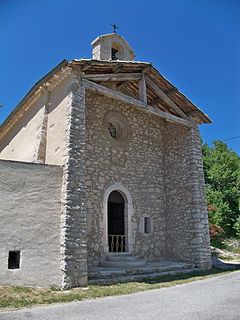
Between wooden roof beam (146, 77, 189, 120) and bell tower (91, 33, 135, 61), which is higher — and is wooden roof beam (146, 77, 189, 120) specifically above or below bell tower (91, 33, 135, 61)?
below

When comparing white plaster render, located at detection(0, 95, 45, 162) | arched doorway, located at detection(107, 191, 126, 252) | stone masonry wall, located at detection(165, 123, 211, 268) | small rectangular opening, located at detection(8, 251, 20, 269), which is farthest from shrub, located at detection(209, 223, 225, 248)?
small rectangular opening, located at detection(8, 251, 20, 269)

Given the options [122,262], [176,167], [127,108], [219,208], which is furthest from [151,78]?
[219,208]

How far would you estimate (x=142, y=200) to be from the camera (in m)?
11.4

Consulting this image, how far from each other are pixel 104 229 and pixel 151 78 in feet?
17.7

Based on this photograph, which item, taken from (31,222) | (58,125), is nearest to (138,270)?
(31,222)

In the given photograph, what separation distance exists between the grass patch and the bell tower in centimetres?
856

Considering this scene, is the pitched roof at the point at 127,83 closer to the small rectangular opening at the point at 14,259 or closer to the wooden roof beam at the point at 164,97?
the wooden roof beam at the point at 164,97

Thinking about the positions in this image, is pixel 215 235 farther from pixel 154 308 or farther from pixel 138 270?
pixel 154 308

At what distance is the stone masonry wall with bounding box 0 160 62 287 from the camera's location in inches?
284

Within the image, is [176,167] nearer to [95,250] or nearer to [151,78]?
[151,78]

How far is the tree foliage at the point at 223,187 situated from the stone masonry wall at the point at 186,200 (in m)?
9.69

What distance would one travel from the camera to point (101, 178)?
34.0ft

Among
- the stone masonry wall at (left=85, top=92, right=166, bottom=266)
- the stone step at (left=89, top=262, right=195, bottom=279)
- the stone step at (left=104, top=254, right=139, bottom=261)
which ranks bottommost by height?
the stone step at (left=89, top=262, right=195, bottom=279)

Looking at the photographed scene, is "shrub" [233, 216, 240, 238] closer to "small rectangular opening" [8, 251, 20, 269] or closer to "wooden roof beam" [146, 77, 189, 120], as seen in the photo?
"wooden roof beam" [146, 77, 189, 120]
